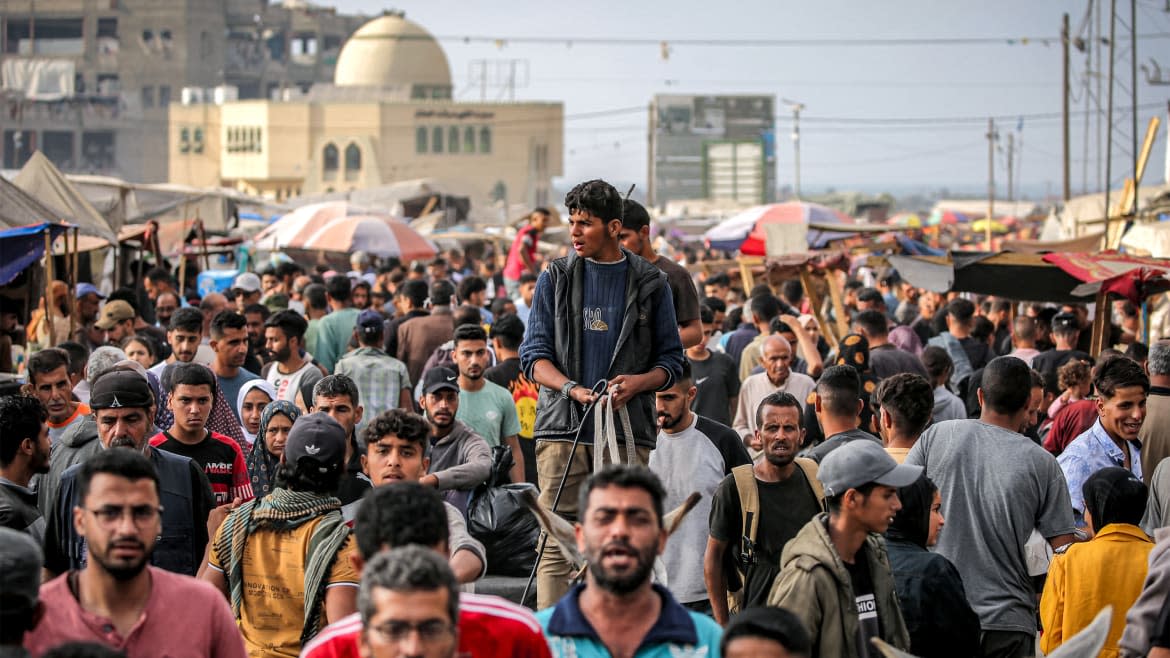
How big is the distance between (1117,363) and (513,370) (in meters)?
3.95

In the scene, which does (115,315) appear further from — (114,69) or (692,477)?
(114,69)

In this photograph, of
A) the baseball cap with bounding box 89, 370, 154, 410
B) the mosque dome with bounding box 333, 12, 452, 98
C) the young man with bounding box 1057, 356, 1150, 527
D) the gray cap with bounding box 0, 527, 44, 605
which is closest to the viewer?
the gray cap with bounding box 0, 527, 44, 605

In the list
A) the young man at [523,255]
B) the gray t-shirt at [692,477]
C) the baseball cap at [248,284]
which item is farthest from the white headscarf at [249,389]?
the young man at [523,255]

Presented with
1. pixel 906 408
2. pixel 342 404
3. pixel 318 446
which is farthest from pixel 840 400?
pixel 318 446

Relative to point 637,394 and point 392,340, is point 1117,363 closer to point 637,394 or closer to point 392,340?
point 637,394

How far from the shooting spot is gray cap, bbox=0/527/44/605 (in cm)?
369

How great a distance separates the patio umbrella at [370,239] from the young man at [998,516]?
12.8 meters

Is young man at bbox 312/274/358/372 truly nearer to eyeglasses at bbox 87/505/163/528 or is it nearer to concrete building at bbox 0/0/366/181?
eyeglasses at bbox 87/505/163/528

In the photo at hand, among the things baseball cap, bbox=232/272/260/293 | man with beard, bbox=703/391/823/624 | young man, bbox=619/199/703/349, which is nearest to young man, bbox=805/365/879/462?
young man, bbox=619/199/703/349

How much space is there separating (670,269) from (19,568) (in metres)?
3.73

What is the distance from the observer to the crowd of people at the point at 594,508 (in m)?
3.81

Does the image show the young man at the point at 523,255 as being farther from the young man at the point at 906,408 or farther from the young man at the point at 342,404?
the young man at the point at 906,408

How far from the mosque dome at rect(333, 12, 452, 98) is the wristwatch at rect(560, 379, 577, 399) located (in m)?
69.9

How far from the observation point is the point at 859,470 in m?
4.63
